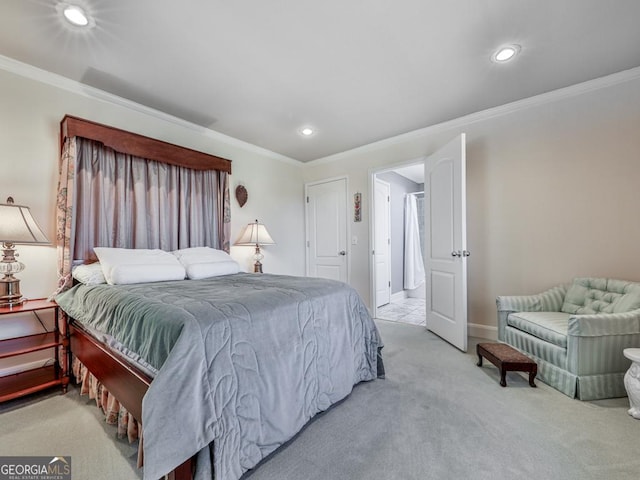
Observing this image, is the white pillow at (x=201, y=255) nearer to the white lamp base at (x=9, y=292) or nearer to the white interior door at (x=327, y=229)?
the white lamp base at (x=9, y=292)

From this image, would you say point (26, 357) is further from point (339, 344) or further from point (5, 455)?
point (339, 344)

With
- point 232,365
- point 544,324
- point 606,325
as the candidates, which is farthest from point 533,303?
point 232,365

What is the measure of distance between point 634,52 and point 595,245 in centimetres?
154

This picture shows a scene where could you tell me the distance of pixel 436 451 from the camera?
139 cm

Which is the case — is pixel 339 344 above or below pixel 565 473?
above

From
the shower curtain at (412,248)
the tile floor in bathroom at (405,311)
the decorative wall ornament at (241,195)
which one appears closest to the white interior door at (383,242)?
the tile floor in bathroom at (405,311)

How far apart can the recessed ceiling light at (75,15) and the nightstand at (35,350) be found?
6.29ft

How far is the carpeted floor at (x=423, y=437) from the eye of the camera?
127 cm

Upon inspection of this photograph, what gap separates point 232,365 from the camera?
1205 mm

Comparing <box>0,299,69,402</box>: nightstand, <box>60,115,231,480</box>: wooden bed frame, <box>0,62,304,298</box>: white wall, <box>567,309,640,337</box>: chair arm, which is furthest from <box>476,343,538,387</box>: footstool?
<box>0,62,304,298</box>: white wall

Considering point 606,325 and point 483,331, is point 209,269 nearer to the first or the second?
point 483,331

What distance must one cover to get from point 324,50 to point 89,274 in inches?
96.4

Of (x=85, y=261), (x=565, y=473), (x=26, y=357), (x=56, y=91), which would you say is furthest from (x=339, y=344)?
(x=56, y=91)

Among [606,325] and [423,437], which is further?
[606,325]
